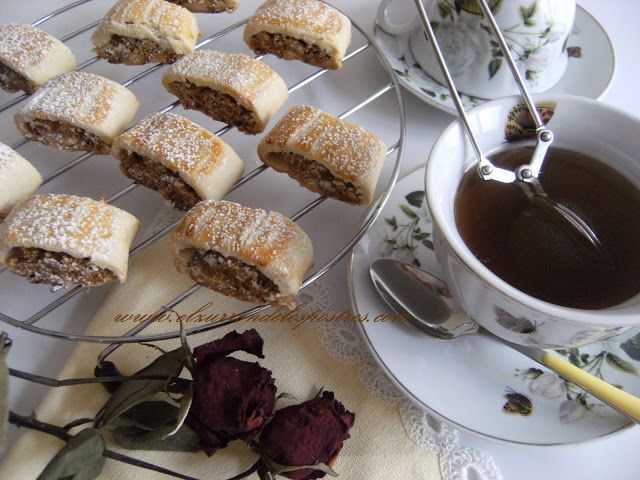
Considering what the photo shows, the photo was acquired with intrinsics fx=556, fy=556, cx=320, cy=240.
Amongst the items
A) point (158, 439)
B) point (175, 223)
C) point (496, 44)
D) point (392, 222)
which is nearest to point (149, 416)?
point (158, 439)

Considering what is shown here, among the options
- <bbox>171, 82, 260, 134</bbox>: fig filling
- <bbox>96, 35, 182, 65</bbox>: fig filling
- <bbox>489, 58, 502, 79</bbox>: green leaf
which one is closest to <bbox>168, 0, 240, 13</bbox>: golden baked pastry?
<bbox>96, 35, 182, 65</bbox>: fig filling

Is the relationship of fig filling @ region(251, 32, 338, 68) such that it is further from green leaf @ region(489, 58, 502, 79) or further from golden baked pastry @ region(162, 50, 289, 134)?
green leaf @ region(489, 58, 502, 79)

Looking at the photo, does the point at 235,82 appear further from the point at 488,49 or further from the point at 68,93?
the point at 488,49

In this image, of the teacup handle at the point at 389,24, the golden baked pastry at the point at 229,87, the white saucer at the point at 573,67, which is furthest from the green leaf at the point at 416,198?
the teacup handle at the point at 389,24

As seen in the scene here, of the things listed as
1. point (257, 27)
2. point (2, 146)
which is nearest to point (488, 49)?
point (257, 27)

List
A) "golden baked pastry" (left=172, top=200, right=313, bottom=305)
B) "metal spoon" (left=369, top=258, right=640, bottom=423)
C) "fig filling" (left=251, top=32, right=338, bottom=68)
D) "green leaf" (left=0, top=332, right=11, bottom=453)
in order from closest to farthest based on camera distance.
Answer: "green leaf" (left=0, top=332, right=11, bottom=453) < "metal spoon" (left=369, top=258, right=640, bottom=423) < "golden baked pastry" (left=172, top=200, right=313, bottom=305) < "fig filling" (left=251, top=32, right=338, bottom=68)

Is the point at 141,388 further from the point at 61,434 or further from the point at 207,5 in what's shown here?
the point at 207,5
